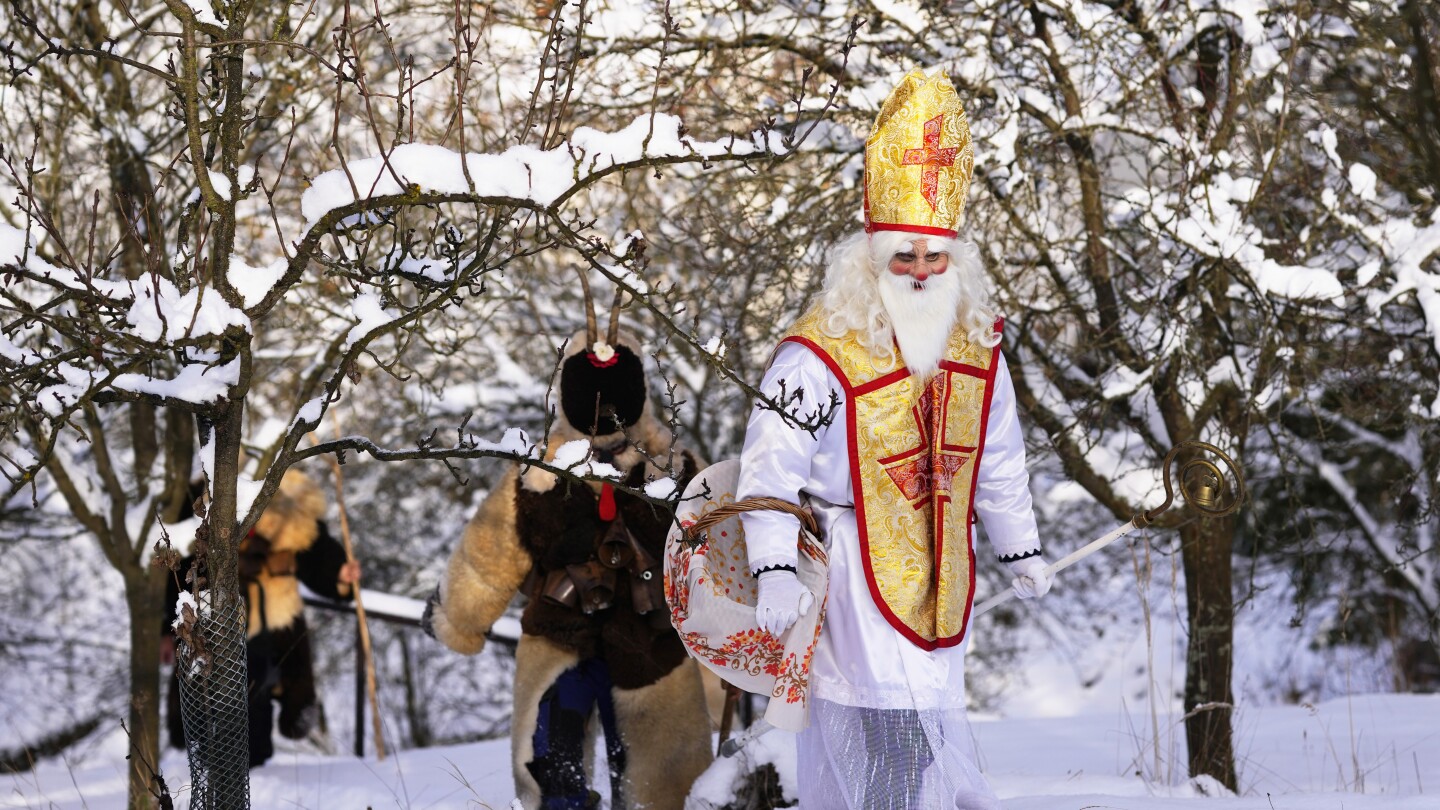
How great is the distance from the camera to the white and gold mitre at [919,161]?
3176mm

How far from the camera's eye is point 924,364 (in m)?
3.09

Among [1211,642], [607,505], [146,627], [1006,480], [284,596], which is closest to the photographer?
[1006,480]

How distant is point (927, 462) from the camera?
3107mm

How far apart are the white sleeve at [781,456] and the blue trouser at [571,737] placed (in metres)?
1.30

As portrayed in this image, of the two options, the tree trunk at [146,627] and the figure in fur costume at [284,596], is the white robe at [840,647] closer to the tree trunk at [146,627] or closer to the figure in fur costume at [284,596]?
the tree trunk at [146,627]

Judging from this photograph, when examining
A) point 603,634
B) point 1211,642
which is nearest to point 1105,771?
point 1211,642

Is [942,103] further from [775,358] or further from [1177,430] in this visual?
[1177,430]

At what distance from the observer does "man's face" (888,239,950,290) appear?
3.18 meters

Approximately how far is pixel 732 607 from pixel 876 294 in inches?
30.6

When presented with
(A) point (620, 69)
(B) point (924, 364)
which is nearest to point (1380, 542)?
(A) point (620, 69)

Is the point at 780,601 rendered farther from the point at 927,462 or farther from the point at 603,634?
the point at 603,634

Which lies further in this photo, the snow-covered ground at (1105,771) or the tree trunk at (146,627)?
the tree trunk at (146,627)

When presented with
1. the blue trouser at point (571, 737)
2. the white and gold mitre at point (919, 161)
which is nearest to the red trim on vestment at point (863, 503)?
the white and gold mitre at point (919, 161)

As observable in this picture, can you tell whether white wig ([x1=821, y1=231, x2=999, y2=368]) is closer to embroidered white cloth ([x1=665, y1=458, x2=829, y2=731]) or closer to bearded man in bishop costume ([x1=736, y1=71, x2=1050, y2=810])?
bearded man in bishop costume ([x1=736, y1=71, x2=1050, y2=810])
